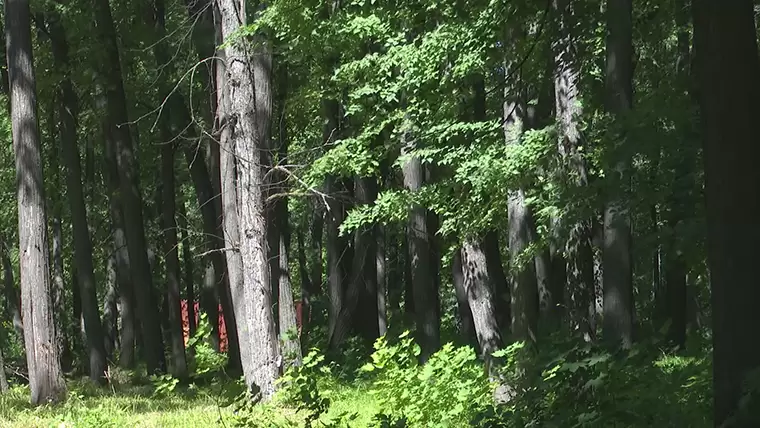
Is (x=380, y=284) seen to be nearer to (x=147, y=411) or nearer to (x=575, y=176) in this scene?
(x=147, y=411)

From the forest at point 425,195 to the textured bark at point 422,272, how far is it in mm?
56

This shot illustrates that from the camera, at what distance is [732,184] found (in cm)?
578

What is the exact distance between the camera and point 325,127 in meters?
22.3

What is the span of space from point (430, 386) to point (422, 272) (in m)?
7.45

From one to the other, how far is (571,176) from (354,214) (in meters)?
4.81

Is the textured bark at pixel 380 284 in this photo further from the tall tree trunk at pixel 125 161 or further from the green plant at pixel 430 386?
the green plant at pixel 430 386

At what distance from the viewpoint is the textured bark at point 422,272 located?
16.5 meters

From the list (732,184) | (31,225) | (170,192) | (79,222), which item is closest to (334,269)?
(170,192)

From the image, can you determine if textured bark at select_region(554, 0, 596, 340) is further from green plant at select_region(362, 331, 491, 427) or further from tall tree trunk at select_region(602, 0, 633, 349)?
green plant at select_region(362, 331, 491, 427)

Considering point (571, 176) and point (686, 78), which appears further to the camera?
point (571, 176)

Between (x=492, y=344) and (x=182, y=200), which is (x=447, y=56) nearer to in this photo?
(x=492, y=344)

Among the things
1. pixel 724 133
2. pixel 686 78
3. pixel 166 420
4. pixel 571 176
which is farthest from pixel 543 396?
pixel 166 420

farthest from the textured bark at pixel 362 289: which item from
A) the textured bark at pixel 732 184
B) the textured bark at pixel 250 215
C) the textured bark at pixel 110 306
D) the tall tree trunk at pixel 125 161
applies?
the textured bark at pixel 732 184

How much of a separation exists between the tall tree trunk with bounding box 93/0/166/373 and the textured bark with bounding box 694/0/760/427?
1793 cm
